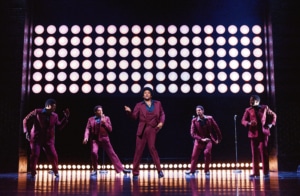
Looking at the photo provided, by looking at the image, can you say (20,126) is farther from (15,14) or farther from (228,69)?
(228,69)

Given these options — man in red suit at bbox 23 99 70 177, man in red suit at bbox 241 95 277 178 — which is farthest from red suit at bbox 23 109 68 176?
man in red suit at bbox 241 95 277 178

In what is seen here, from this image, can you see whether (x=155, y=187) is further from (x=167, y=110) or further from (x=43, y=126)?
(x=167, y=110)

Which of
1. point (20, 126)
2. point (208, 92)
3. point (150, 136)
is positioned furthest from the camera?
point (208, 92)

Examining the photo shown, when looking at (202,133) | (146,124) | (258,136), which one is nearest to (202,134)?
(202,133)

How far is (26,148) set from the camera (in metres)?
9.39

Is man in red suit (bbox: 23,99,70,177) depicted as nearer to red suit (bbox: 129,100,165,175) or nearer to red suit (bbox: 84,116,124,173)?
red suit (bbox: 84,116,124,173)

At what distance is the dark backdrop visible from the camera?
9.18m

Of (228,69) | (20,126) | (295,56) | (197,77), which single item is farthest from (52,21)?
(295,56)

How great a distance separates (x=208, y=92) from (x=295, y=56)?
2.54m

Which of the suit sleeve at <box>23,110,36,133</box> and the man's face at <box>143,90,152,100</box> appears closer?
the man's face at <box>143,90,152,100</box>

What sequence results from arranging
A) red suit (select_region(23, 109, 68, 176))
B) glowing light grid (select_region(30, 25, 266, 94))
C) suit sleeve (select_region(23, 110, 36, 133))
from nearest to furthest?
red suit (select_region(23, 109, 68, 176)) → suit sleeve (select_region(23, 110, 36, 133)) → glowing light grid (select_region(30, 25, 266, 94))

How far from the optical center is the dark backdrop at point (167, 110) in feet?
30.1

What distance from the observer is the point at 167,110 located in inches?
387

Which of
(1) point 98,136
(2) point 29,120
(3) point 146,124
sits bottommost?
(1) point 98,136
